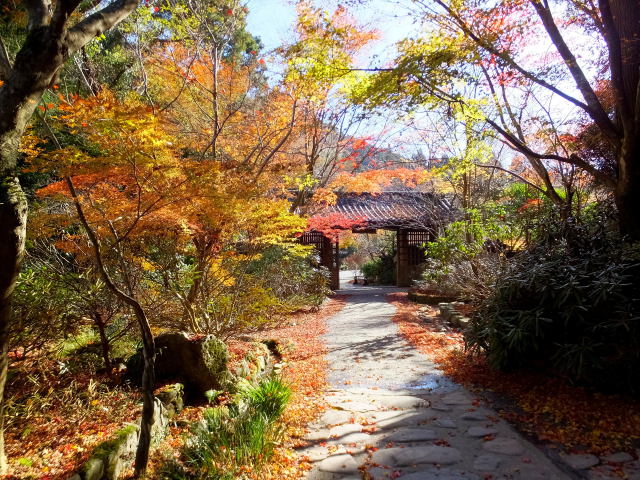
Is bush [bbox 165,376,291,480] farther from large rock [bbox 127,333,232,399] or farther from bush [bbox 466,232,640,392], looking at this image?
bush [bbox 466,232,640,392]

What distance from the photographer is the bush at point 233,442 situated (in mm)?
2733

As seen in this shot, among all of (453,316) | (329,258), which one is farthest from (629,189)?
(329,258)

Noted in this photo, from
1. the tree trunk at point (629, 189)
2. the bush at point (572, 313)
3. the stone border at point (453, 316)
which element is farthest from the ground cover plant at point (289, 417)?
the tree trunk at point (629, 189)

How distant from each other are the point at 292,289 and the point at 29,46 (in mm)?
8884

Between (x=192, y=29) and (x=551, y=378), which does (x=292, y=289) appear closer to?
(x=192, y=29)

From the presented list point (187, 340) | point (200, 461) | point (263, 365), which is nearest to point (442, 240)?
point (263, 365)

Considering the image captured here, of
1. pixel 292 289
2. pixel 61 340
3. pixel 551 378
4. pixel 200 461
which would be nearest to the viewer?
pixel 200 461

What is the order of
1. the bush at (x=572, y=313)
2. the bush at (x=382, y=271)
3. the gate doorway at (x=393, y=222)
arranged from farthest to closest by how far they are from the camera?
the bush at (x=382, y=271) < the gate doorway at (x=393, y=222) < the bush at (x=572, y=313)

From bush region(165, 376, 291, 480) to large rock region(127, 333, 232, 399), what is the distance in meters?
0.63

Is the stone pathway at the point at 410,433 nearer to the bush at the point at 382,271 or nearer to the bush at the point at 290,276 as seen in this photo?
the bush at the point at 290,276

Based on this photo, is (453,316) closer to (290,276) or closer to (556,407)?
(290,276)

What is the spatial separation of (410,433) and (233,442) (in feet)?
4.92

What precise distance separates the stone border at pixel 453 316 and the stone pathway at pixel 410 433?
226cm

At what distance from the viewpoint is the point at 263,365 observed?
225 inches
